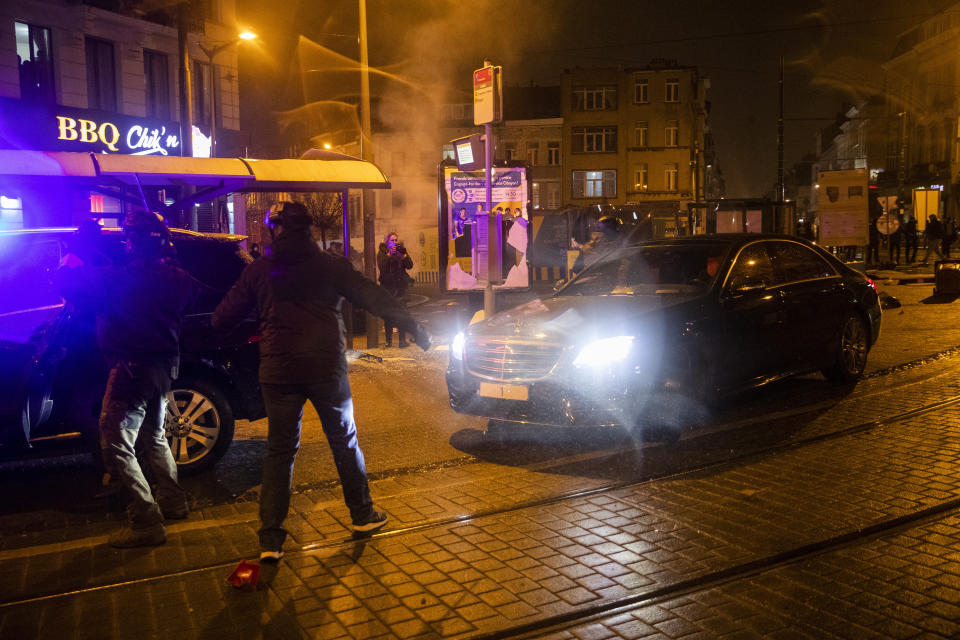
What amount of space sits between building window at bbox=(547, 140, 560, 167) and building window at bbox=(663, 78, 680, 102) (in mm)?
7793

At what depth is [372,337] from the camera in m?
13.2

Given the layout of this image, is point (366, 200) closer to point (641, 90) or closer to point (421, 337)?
point (421, 337)

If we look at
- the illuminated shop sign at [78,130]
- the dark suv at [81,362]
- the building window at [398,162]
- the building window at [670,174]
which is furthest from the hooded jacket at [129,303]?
the building window at [670,174]

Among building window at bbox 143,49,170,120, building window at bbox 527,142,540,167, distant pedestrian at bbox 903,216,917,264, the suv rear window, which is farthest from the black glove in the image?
building window at bbox 527,142,540,167

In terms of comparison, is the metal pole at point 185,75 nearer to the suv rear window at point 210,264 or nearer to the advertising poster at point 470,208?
the advertising poster at point 470,208

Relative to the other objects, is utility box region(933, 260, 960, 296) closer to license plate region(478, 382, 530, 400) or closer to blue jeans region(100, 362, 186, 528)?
license plate region(478, 382, 530, 400)

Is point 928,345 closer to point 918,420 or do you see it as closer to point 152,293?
point 918,420

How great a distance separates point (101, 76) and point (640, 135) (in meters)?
39.5

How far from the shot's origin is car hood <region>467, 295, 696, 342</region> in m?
6.66

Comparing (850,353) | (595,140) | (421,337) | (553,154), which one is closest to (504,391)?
(421,337)

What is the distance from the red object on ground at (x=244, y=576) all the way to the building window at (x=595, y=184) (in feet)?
182

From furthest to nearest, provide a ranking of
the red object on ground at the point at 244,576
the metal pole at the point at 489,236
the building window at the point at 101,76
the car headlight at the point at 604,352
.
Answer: the building window at the point at 101,76
the metal pole at the point at 489,236
the car headlight at the point at 604,352
the red object on ground at the point at 244,576

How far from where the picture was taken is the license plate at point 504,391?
6.54 m

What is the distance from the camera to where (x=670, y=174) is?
190 feet
